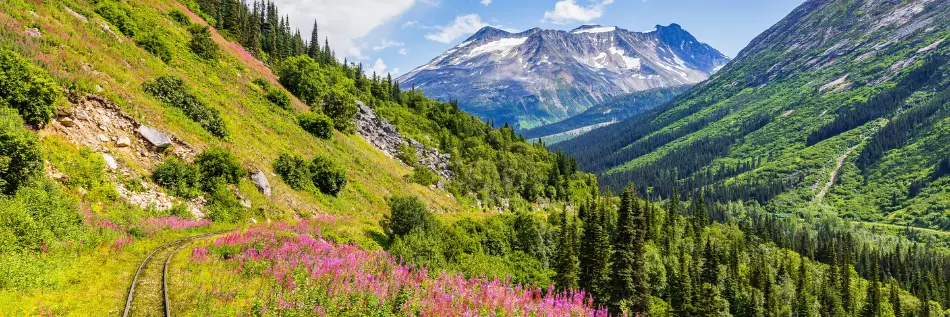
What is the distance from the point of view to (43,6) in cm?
3691

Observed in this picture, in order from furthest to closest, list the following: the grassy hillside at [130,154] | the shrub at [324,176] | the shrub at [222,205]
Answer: the shrub at [324,176] → the shrub at [222,205] → the grassy hillside at [130,154]

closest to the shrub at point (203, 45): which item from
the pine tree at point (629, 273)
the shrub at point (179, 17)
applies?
the shrub at point (179, 17)

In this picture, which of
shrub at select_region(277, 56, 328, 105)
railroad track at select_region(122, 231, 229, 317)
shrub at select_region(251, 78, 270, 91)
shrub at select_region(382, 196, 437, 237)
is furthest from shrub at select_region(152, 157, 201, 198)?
shrub at select_region(277, 56, 328, 105)

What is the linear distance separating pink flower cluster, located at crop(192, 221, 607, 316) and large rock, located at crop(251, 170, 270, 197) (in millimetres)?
15536

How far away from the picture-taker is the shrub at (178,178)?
25938mm

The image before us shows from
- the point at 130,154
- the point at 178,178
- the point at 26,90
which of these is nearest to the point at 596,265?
the point at 178,178

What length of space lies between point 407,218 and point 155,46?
41332mm

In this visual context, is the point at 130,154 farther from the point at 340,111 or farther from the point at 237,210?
the point at 340,111

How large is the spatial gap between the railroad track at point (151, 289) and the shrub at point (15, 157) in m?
5.87

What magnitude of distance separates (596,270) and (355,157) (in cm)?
3452

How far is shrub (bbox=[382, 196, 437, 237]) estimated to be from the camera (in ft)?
83.3

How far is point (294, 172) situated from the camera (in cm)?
3778

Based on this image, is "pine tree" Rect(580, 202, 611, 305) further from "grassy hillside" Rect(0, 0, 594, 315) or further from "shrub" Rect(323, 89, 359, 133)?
"shrub" Rect(323, 89, 359, 133)

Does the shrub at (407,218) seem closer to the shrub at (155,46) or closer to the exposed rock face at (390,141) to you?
the shrub at (155,46)
